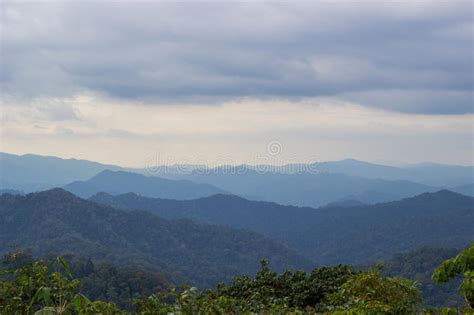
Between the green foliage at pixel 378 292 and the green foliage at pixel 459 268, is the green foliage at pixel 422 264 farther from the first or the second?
the green foliage at pixel 459 268

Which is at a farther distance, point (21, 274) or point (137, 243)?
point (137, 243)

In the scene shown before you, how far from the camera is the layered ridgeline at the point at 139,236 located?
484ft

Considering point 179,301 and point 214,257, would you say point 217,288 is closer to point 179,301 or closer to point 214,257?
point 179,301

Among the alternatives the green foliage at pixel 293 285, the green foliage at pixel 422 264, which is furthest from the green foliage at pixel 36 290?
the green foliage at pixel 422 264

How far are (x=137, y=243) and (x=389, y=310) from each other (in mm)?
162640

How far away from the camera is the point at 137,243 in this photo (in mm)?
164125

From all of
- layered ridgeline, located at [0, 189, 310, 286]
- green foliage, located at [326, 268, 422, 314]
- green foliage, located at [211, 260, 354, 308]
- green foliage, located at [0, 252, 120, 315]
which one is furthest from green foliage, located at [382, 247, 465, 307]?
green foliage, located at [0, 252, 120, 315]

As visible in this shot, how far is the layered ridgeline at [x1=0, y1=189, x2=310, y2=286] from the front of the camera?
147375mm

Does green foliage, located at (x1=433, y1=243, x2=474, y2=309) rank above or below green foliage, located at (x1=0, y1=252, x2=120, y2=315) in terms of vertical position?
above

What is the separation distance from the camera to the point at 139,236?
555 feet

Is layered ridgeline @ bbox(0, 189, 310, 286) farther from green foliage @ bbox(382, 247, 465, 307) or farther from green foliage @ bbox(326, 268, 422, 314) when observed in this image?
green foliage @ bbox(326, 268, 422, 314)

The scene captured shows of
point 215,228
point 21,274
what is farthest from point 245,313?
point 215,228

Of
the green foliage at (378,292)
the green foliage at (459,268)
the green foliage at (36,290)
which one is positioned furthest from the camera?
the green foliage at (378,292)

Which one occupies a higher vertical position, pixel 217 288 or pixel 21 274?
pixel 21 274
